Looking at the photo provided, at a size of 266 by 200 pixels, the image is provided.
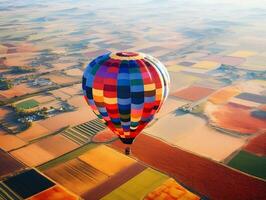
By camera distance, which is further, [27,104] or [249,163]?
[27,104]

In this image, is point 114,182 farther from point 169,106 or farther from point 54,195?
point 169,106

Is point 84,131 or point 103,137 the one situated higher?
point 103,137

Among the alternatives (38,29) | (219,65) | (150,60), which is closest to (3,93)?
(150,60)

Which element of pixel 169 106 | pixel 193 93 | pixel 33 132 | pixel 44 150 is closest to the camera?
pixel 44 150

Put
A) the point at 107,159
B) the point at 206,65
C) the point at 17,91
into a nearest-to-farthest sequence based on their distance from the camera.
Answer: the point at 107,159 → the point at 17,91 → the point at 206,65

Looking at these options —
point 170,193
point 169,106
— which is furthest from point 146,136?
point 170,193

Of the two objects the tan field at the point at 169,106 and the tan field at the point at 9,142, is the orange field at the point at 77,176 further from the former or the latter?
the tan field at the point at 169,106

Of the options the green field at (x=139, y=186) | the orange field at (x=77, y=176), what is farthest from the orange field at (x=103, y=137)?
the green field at (x=139, y=186)
